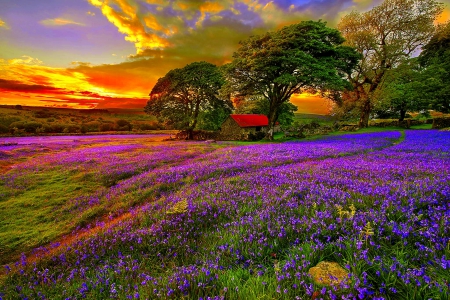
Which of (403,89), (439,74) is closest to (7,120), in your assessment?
(403,89)

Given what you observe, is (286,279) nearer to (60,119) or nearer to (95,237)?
(95,237)

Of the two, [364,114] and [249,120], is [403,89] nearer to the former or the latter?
[364,114]

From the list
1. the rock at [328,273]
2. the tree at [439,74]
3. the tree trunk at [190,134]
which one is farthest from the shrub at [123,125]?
the tree at [439,74]

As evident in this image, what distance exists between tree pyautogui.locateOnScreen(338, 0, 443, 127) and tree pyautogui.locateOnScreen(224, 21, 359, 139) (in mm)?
15256

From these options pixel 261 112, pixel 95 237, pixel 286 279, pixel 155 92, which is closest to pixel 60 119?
pixel 155 92

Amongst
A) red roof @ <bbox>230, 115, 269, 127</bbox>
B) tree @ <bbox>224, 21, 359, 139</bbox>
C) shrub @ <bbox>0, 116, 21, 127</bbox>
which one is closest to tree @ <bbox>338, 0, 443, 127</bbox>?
tree @ <bbox>224, 21, 359, 139</bbox>

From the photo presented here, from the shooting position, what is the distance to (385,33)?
43.0 m

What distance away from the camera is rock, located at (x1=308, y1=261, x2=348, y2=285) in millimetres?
Answer: 2412

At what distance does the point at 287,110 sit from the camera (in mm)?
70938

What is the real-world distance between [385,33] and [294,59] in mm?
33251

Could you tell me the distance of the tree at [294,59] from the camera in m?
26.1

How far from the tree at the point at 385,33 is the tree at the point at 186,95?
95.0 ft

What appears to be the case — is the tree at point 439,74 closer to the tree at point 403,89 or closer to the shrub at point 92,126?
the tree at point 403,89

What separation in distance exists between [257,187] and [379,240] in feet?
12.8
